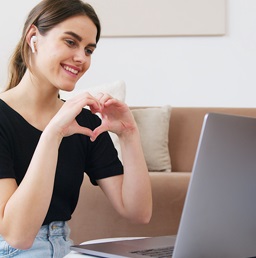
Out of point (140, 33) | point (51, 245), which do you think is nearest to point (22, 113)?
point (51, 245)

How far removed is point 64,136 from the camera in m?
1.45

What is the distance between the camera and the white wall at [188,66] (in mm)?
3432

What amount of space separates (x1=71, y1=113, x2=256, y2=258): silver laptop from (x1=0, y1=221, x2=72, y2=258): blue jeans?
44cm

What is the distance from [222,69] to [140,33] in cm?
51

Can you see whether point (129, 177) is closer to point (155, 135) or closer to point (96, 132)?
point (96, 132)

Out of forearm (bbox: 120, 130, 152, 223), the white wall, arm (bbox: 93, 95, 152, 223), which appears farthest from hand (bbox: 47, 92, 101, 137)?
the white wall

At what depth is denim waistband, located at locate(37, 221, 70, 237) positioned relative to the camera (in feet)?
4.70

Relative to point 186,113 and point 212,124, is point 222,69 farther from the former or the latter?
point 212,124

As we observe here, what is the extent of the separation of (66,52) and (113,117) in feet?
0.81

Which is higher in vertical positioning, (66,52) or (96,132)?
(66,52)

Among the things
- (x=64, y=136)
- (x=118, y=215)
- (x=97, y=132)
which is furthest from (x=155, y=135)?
(x=97, y=132)

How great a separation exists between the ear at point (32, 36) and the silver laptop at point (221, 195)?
2.57ft

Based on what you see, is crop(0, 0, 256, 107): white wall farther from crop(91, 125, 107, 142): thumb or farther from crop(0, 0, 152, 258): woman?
crop(91, 125, 107, 142): thumb

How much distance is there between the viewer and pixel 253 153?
0.92 m
